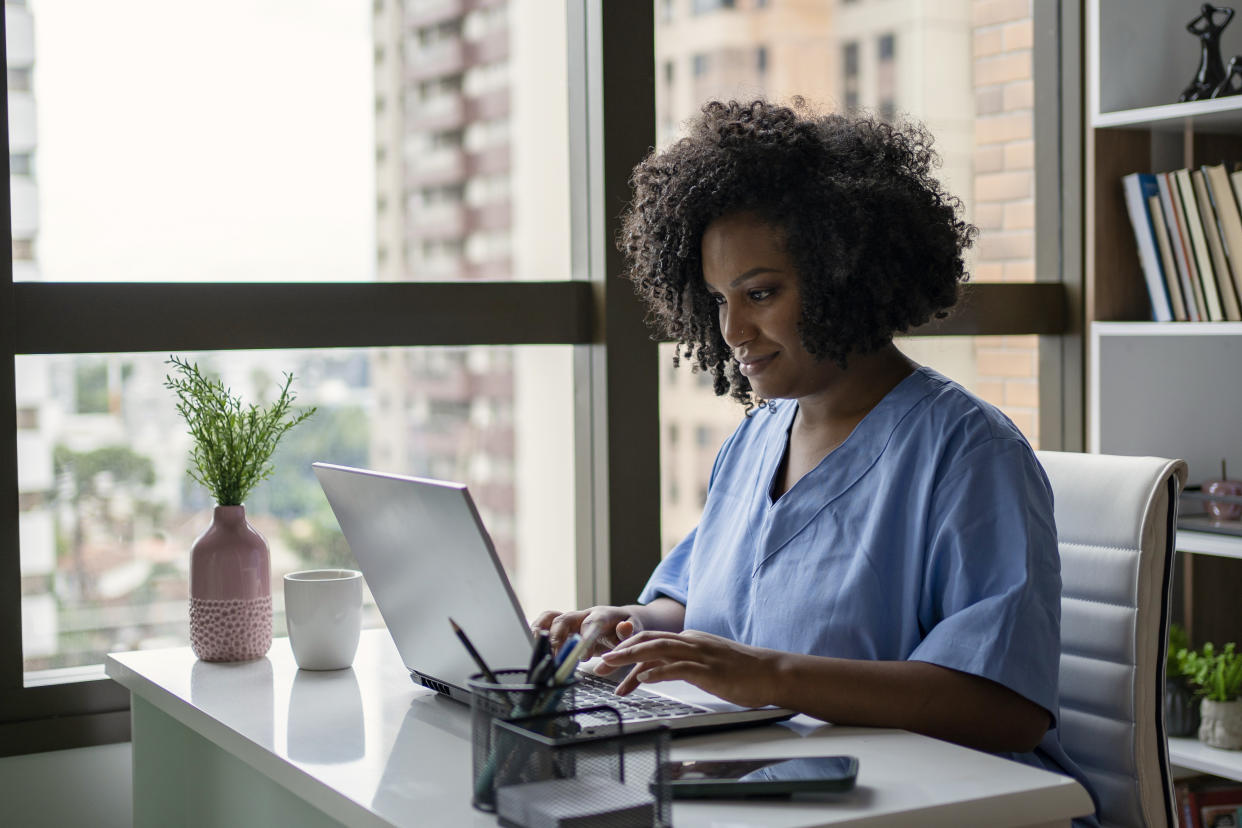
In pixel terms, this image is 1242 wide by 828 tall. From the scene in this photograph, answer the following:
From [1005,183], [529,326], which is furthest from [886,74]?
[529,326]

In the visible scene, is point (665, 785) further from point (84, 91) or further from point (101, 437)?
point (84, 91)

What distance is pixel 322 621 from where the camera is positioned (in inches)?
67.5

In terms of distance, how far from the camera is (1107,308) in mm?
2799

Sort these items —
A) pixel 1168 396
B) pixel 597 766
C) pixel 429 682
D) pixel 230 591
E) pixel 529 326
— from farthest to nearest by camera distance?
pixel 1168 396 < pixel 529 326 < pixel 230 591 < pixel 429 682 < pixel 597 766

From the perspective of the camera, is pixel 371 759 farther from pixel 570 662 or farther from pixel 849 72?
pixel 849 72

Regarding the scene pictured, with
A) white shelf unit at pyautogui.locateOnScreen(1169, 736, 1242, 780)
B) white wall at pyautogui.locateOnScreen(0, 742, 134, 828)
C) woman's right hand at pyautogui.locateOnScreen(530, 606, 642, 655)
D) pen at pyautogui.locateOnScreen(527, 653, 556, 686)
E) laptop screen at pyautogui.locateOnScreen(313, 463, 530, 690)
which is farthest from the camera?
white shelf unit at pyautogui.locateOnScreen(1169, 736, 1242, 780)

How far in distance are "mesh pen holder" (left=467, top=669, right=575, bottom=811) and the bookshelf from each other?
1936 millimetres

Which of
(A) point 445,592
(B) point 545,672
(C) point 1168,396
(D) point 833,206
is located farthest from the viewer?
(C) point 1168,396

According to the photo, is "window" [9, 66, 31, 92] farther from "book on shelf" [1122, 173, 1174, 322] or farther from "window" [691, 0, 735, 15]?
"book on shelf" [1122, 173, 1174, 322]

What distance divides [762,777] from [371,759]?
15.7 inches

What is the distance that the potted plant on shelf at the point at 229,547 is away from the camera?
1.78 m

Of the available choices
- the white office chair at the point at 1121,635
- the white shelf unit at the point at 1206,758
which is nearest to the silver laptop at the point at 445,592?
the white office chair at the point at 1121,635

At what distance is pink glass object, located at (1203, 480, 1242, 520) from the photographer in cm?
254

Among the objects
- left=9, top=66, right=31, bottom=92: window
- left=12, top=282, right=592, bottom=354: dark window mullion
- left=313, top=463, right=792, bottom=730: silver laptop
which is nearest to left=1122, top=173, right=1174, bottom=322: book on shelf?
left=12, top=282, right=592, bottom=354: dark window mullion
